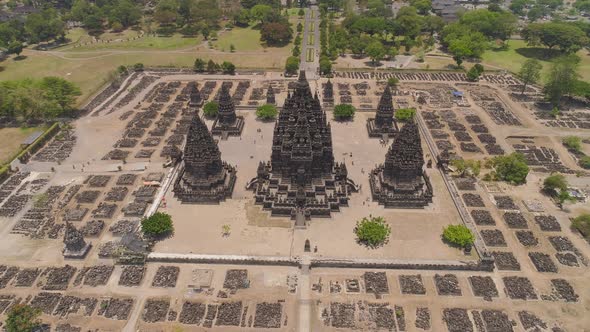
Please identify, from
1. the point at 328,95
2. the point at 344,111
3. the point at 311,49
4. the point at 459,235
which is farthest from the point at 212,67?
the point at 459,235

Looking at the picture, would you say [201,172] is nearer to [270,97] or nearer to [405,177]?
[405,177]

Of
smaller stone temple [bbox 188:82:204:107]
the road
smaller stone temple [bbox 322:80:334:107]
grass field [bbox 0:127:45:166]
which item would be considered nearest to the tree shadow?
the road

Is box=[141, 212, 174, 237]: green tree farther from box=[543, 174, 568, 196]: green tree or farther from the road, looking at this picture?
the road

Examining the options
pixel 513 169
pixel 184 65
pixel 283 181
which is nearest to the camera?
pixel 283 181

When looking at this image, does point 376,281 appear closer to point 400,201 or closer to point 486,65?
point 400,201

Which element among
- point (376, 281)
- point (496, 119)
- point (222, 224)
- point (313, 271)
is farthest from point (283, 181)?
point (496, 119)
